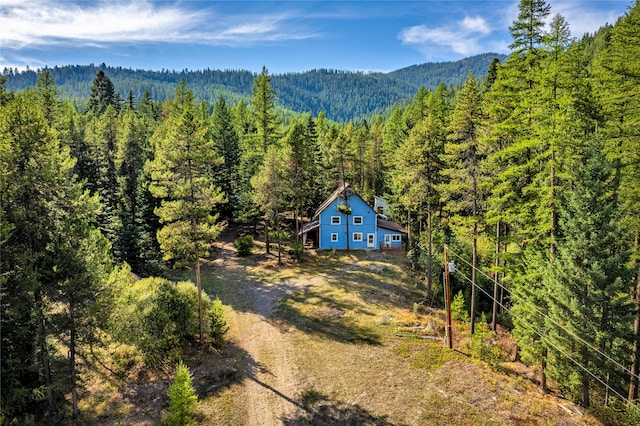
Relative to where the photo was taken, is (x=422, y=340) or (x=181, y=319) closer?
(x=181, y=319)

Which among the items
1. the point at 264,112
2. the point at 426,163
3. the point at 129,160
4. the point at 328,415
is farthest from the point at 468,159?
the point at 129,160

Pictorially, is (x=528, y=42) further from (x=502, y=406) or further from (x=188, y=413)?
(x=188, y=413)

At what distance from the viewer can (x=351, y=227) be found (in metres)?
43.9

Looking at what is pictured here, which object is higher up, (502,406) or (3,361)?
(3,361)

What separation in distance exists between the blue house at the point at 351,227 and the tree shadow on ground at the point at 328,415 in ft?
88.5

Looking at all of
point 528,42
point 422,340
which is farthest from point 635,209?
point 422,340

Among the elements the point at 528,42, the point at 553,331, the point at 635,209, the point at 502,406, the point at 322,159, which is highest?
the point at 528,42

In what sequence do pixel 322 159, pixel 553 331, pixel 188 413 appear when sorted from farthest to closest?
pixel 322 159 < pixel 553 331 < pixel 188 413

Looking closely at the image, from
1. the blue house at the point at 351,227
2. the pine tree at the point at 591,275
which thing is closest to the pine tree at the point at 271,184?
the blue house at the point at 351,227

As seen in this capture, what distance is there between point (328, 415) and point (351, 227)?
94.3 ft

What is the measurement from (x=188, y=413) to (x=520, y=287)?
58.2ft

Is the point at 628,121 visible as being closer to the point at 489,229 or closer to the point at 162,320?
the point at 489,229

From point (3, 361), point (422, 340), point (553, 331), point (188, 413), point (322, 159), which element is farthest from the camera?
point (322, 159)

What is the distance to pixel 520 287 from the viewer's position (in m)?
21.0
